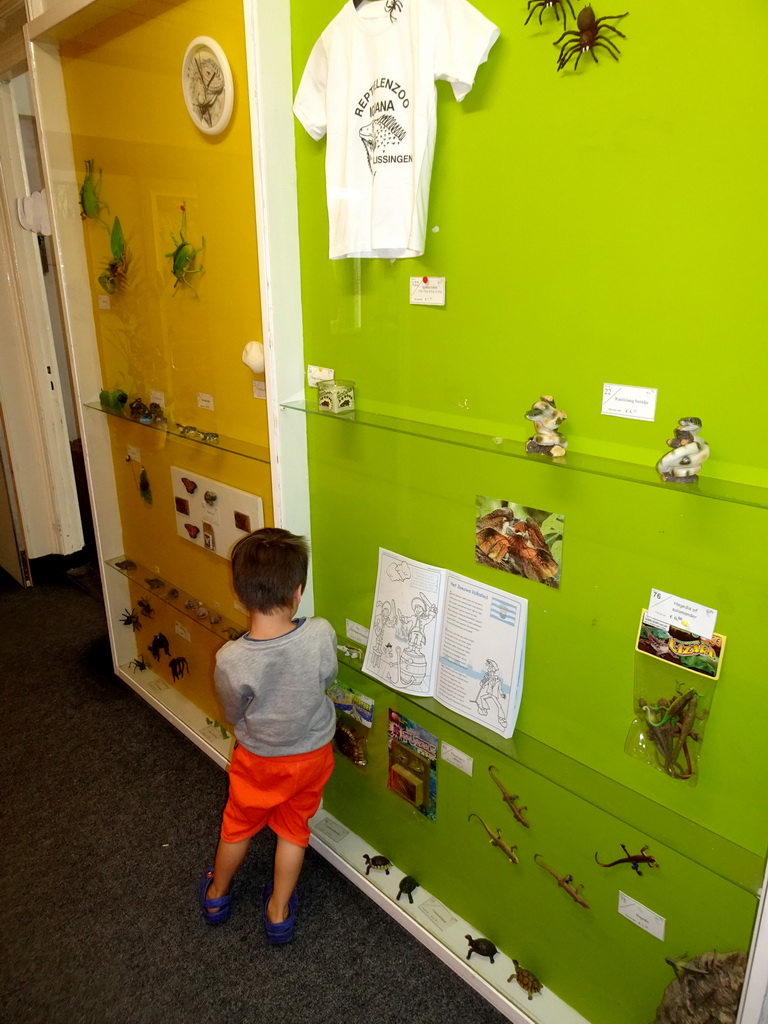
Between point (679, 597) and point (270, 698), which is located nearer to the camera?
point (679, 597)

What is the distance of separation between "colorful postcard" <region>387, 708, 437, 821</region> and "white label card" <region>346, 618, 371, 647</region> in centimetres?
22

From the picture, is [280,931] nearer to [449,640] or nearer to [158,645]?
[449,640]

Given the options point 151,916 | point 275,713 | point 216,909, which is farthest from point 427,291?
point 151,916

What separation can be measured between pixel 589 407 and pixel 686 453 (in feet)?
0.81

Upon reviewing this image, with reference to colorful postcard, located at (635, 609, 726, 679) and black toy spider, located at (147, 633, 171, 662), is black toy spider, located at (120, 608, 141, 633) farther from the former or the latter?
colorful postcard, located at (635, 609, 726, 679)

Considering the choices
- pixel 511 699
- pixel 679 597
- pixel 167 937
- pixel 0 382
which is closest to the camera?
pixel 679 597

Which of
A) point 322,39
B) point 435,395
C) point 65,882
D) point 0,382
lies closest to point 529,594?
point 435,395

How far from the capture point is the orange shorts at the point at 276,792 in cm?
196

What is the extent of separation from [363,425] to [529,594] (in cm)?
62

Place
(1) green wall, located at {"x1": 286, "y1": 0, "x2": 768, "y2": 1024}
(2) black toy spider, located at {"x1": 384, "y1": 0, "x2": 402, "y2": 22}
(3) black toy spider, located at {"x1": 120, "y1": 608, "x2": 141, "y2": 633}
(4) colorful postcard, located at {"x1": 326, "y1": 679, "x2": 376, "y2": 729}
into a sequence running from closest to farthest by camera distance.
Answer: (1) green wall, located at {"x1": 286, "y1": 0, "x2": 768, "y2": 1024} → (2) black toy spider, located at {"x1": 384, "y1": 0, "x2": 402, "y2": 22} → (4) colorful postcard, located at {"x1": 326, "y1": 679, "x2": 376, "y2": 729} → (3) black toy spider, located at {"x1": 120, "y1": 608, "x2": 141, "y2": 633}

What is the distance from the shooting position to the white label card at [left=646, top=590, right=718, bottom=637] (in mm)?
1345

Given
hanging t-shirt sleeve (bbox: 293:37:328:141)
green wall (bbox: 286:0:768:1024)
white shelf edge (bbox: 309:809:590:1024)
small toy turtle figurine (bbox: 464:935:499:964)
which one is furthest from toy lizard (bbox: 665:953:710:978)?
hanging t-shirt sleeve (bbox: 293:37:328:141)

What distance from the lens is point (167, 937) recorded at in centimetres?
207

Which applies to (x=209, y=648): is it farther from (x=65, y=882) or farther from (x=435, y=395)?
(x=435, y=395)
